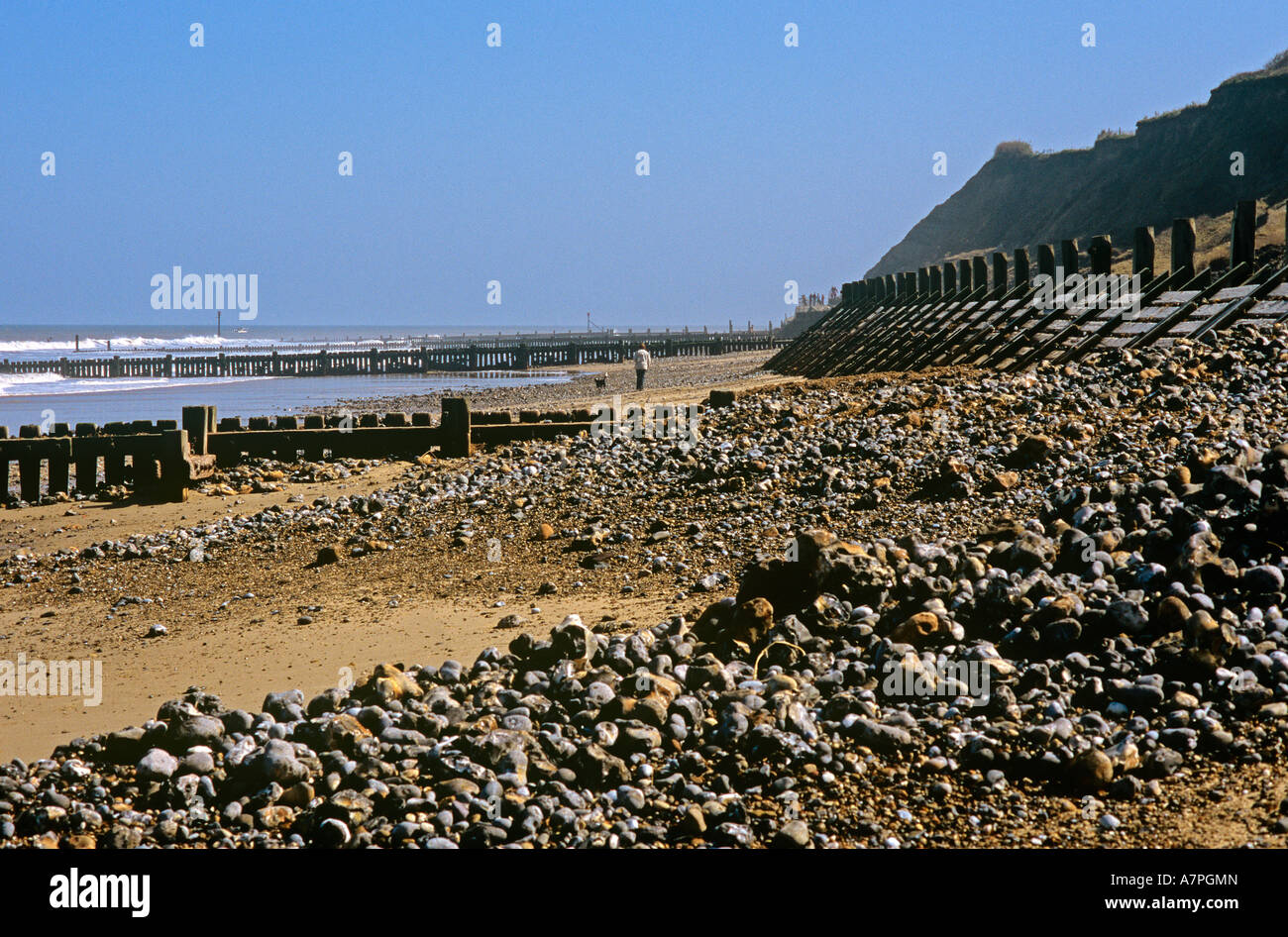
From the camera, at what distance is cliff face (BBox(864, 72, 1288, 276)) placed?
78500 millimetres

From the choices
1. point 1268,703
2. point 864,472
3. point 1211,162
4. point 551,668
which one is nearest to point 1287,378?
point 864,472

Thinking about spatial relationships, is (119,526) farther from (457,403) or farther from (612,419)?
(612,419)

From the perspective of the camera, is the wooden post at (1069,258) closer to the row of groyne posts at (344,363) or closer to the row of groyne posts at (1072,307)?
the row of groyne posts at (1072,307)

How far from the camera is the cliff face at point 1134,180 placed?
258 feet

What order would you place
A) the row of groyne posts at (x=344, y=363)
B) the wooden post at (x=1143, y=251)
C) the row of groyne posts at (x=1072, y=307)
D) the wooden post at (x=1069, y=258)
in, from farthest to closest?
the row of groyne posts at (x=344, y=363) < the wooden post at (x=1069, y=258) < the wooden post at (x=1143, y=251) < the row of groyne posts at (x=1072, y=307)

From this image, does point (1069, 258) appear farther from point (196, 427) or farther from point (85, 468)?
point (85, 468)

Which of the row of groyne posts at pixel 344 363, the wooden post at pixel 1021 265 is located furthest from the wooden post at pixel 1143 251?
the row of groyne posts at pixel 344 363

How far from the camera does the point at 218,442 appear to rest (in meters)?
14.0

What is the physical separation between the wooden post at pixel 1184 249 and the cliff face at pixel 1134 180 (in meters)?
55.7

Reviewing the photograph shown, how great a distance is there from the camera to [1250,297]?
14945mm

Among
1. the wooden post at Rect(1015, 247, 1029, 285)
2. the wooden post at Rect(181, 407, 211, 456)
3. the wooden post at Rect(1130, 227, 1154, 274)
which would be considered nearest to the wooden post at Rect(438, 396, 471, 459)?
the wooden post at Rect(181, 407, 211, 456)

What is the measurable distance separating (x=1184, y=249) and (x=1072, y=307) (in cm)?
185

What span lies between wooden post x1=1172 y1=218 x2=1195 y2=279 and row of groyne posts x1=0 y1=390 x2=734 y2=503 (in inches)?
307
